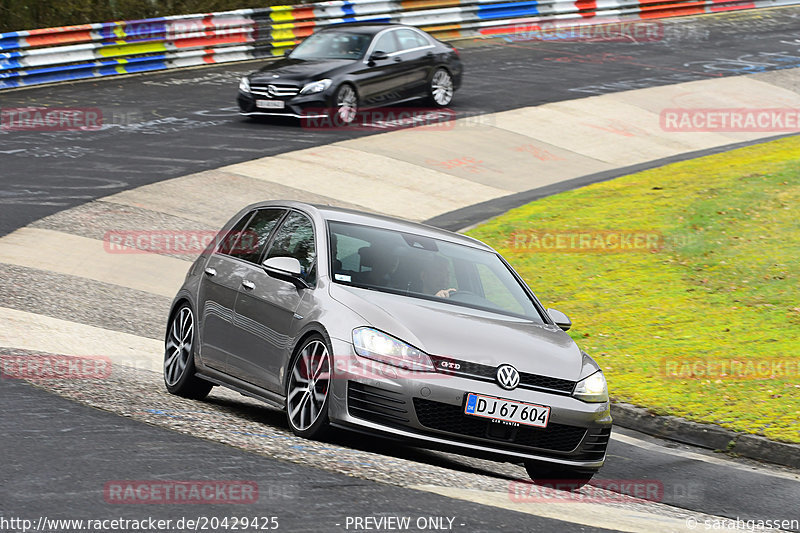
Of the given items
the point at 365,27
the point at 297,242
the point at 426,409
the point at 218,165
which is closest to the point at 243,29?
the point at 365,27

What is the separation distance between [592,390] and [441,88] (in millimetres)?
17991

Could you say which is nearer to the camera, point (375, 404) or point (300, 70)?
point (375, 404)

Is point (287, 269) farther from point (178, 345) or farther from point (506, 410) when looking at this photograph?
point (178, 345)

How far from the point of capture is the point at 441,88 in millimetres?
24906

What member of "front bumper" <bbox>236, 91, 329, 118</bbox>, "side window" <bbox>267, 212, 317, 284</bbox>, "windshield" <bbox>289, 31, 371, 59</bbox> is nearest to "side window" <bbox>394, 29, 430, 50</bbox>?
"windshield" <bbox>289, 31, 371, 59</bbox>

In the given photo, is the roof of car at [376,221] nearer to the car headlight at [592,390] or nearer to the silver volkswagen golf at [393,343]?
the silver volkswagen golf at [393,343]

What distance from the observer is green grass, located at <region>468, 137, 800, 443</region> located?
10.2m

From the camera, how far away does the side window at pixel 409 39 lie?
24181mm

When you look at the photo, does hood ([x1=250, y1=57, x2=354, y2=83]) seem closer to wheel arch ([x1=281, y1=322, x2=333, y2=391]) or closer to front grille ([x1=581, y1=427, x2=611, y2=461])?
wheel arch ([x1=281, y1=322, x2=333, y2=391])

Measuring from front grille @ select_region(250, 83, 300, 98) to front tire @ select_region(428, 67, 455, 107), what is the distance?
3.68 m

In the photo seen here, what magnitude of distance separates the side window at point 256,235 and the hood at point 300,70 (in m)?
13.2

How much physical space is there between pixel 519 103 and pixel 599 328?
1379 cm

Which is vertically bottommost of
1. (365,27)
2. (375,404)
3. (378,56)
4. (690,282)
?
(690,282)

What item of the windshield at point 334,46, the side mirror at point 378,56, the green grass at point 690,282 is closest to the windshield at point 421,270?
the green grass at point 690,282
